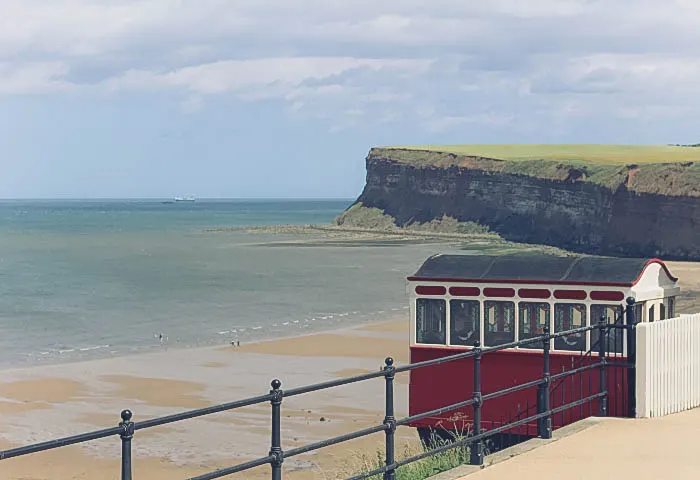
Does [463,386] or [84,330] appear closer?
[463,386]

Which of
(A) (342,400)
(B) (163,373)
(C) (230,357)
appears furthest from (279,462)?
(C) (230,357)

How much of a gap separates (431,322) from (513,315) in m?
1.22

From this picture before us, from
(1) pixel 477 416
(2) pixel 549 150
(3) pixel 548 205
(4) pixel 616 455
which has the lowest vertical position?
(4) pixel 616 455

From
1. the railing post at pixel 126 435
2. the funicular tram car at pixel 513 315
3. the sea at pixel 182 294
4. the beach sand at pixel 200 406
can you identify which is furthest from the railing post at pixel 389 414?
the sea at pixel 182 294

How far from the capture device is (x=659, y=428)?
41.1 ft

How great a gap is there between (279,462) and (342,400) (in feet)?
58.6

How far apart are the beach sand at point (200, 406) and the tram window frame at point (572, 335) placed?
3.42 m

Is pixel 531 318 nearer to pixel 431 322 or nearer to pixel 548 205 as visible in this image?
pixel 431 322

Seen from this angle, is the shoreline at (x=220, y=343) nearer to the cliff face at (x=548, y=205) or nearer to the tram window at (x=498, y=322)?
the tram window at (x=498, y=322)

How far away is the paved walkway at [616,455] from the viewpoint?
1035 centimetres

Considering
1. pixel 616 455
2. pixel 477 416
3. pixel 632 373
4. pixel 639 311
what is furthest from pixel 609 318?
pixel 477 416

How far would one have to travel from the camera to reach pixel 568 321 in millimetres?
16672

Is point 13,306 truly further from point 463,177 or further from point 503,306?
point 463,177

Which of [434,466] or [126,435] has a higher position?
[126,435]
